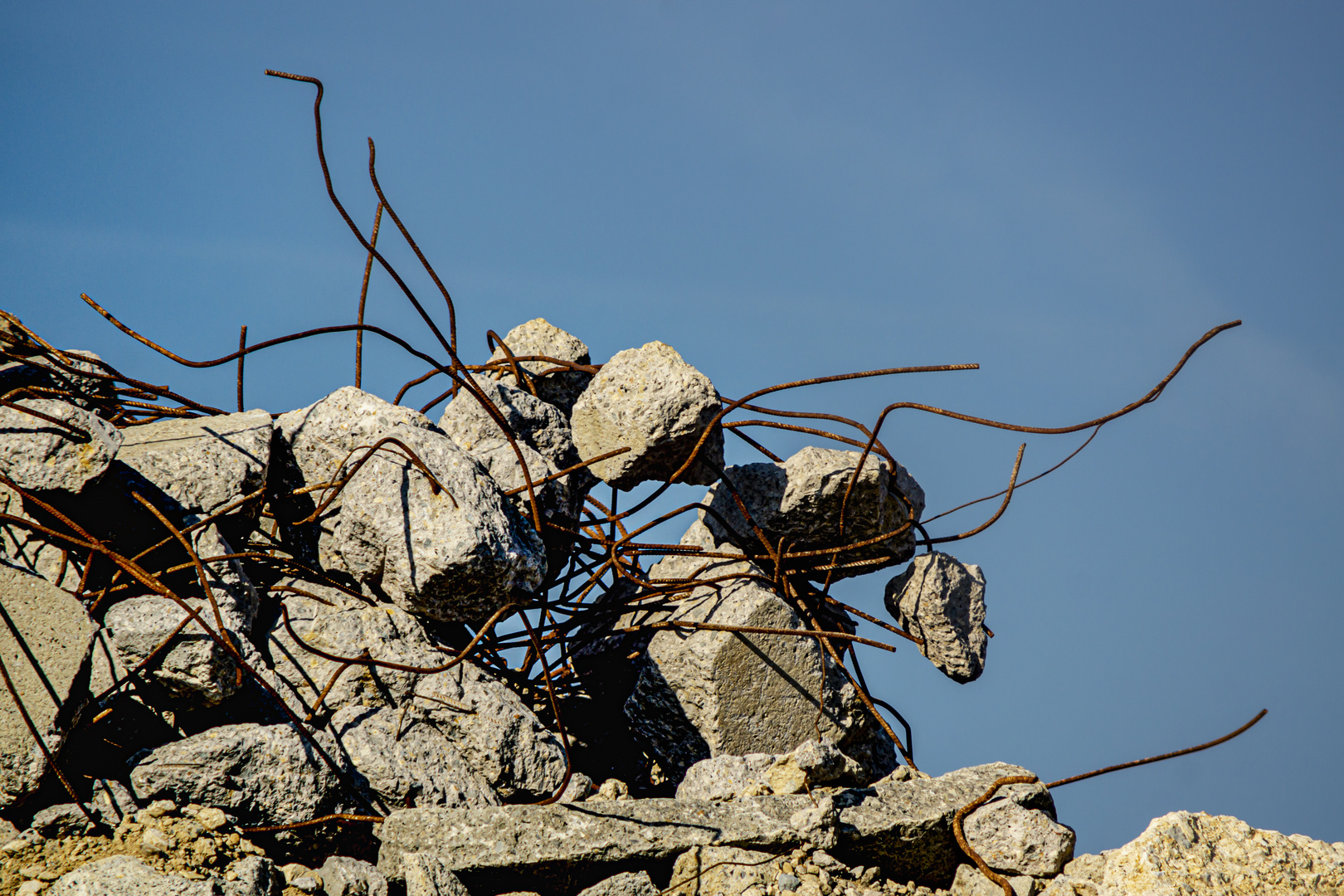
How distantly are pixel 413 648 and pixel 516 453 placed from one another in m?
1.07

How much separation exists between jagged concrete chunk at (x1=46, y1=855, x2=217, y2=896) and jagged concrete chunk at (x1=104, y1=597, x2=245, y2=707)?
81 centimetres

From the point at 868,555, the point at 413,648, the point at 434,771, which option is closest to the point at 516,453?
the point at 413,648

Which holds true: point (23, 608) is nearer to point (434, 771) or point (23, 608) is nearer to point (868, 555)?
point (434, 771)

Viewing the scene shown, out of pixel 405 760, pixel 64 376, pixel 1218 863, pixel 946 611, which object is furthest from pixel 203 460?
pixel 1218 863

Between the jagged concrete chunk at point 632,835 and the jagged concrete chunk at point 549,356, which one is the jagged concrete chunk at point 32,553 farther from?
the jagged concrete chunk at point 549,356

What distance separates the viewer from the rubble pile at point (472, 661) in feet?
12.1

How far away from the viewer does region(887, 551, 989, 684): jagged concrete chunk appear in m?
5.16

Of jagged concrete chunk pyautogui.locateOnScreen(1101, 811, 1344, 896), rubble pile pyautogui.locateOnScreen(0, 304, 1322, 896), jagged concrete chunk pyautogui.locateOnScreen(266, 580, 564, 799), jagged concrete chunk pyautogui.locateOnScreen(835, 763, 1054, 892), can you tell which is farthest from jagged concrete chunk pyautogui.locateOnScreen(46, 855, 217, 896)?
jagged concrete chunk pyautogui.locateOnScreen(1101, 811, 1344, 896)

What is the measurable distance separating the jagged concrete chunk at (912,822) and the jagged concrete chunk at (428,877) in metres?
1.52

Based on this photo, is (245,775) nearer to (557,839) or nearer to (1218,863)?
(557,839)

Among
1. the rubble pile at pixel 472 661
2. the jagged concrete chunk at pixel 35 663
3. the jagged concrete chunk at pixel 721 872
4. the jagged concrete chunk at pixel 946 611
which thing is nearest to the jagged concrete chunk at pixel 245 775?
the rubble pile at pixel 472 661

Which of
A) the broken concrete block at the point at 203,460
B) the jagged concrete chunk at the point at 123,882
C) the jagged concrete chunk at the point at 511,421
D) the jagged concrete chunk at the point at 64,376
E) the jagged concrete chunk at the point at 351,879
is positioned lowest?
the jagged concrete chunk at the point at 123,882

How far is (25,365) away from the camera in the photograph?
193 inches

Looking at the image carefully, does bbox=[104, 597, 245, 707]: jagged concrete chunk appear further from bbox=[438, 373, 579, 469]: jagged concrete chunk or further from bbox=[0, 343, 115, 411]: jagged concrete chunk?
bbox=[438, 373, 579, 469]: jagged concrete chunk
